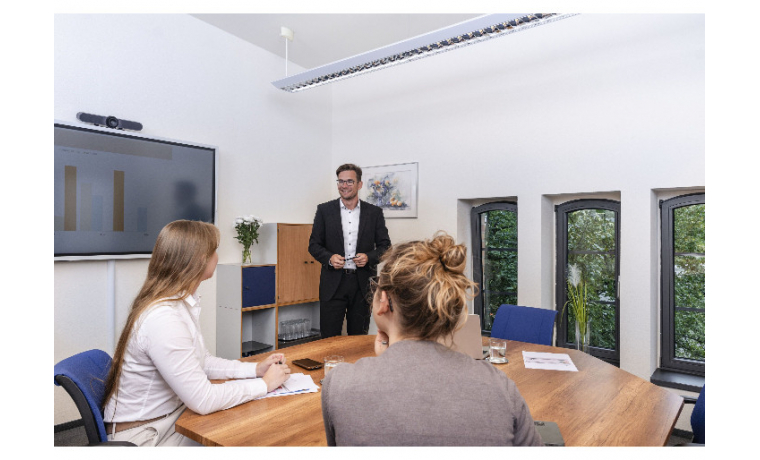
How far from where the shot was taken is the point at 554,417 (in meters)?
1.58

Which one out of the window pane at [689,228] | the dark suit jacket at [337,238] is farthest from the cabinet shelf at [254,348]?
the window pane at [689,228]

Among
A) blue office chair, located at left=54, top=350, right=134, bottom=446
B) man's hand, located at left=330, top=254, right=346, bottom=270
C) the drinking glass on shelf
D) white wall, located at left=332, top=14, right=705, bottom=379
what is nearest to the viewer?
blue office chair, located at left=54, top=350, right=134, bottom=446

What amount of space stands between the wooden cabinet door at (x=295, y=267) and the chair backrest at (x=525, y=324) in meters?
2.10

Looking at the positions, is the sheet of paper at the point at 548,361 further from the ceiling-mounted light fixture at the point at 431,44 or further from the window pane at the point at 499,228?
the window pane at the point at 499,228

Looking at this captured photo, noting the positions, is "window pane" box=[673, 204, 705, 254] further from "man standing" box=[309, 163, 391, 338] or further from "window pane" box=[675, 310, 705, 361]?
"man standing" box=[309, 163, 391, 338]

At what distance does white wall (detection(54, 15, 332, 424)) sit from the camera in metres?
3.38

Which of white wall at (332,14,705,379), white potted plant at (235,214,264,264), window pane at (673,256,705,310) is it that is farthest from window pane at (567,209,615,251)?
white potted plant at (235,214,264,264)

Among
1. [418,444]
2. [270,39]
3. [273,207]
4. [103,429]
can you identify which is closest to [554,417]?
[418,444]

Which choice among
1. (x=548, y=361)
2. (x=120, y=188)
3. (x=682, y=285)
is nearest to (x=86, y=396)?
(x=548, y=361)

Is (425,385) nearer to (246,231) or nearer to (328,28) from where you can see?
(246,231)

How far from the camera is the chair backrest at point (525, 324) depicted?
9.92 ft

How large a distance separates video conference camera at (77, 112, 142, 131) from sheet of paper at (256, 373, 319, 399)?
2586 mm

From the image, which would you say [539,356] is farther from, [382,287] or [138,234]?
[138,234]

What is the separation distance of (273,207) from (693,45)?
12.6 ft
